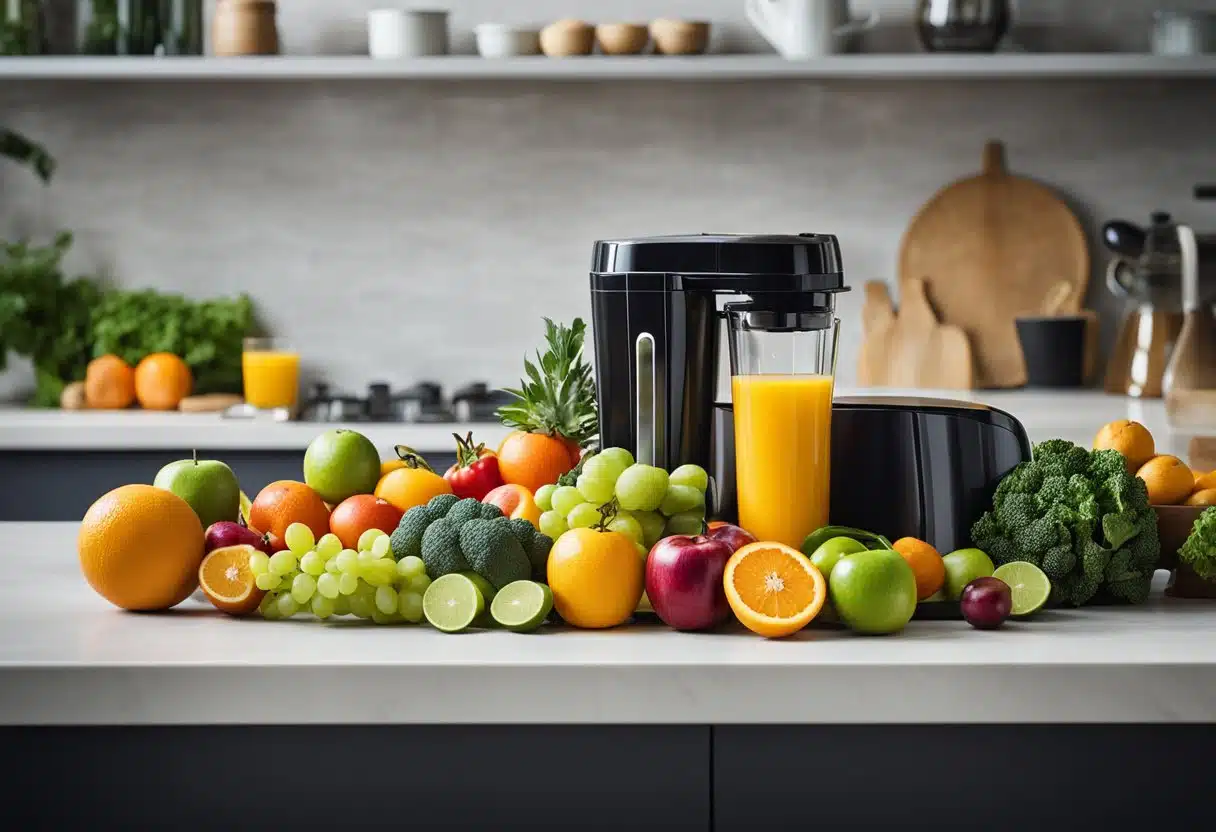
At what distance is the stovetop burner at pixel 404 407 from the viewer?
3293 mm

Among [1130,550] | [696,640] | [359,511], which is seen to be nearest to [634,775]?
[696,640]

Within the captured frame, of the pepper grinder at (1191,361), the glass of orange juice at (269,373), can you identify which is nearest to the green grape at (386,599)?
the glass of orange juice at (269,373)

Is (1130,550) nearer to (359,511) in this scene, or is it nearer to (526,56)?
(359,511)

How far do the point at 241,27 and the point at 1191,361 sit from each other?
239cm

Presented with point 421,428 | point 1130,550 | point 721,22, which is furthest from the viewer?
point 721,22

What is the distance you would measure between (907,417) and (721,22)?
2442 millimetres

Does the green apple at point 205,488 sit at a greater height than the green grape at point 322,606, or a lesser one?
greater

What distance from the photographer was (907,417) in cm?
145

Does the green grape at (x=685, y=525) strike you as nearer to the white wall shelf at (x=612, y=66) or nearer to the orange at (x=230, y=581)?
the orange at (x=230, y=581)

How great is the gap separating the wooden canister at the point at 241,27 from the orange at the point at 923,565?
2593 millimetres

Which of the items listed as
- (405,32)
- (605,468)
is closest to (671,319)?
(605,468)

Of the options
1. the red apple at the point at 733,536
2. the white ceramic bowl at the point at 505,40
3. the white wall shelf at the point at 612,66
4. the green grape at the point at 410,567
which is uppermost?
the white ceramic bowl at the point at 505,40

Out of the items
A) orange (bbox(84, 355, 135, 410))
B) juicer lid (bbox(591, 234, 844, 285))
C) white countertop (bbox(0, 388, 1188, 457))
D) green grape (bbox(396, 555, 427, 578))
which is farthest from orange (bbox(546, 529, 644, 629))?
orange (bbox(84, 355, 135, 410))

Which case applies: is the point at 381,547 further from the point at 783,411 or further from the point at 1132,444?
the point at 1132,444
